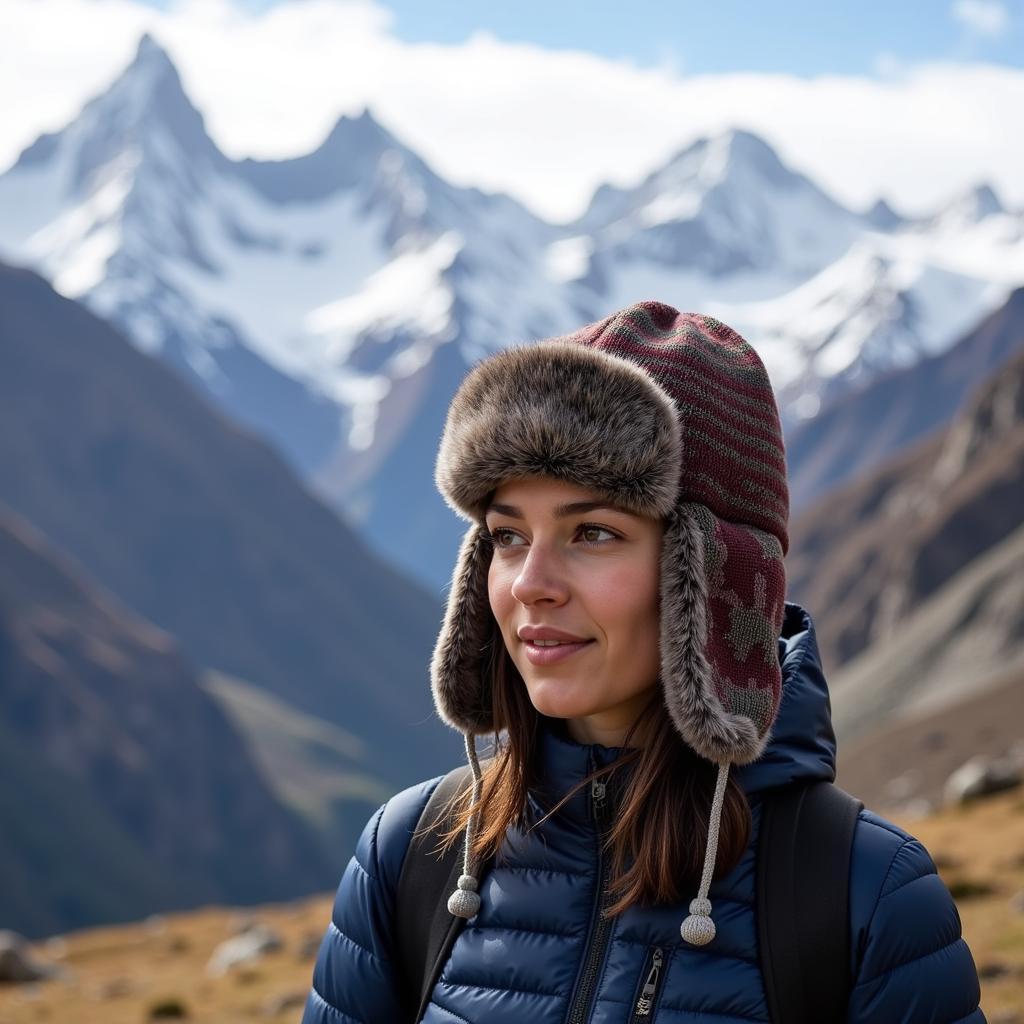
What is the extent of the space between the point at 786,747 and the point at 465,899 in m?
1.10

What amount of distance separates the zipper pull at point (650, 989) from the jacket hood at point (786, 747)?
0.50 meters

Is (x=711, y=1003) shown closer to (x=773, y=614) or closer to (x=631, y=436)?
(x=773, y=614)

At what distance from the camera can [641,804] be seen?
4570 millimetres

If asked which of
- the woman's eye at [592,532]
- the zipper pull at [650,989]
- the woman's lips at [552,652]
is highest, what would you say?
the woman's eye at [592,532]

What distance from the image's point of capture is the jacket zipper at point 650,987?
14.1 feet

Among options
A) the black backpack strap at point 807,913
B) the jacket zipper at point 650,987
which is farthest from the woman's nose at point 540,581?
the jacket zipper at point 650,987

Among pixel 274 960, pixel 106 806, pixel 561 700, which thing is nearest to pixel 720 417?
pixel 561 700

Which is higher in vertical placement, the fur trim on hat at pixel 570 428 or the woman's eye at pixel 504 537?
the fur trim on hat at pixel 570 428

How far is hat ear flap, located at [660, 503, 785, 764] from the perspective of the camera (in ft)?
14.6

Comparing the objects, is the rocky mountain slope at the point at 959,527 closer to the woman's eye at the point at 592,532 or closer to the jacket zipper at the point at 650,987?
the woman's eye at the point at 592,532

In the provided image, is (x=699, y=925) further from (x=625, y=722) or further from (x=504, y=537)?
(x=504, y=537)

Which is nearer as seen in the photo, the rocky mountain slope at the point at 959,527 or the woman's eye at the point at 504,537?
the woman's eye at the point at 504,537

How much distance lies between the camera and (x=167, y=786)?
620ft

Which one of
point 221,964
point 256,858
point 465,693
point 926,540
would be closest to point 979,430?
point 926,540
